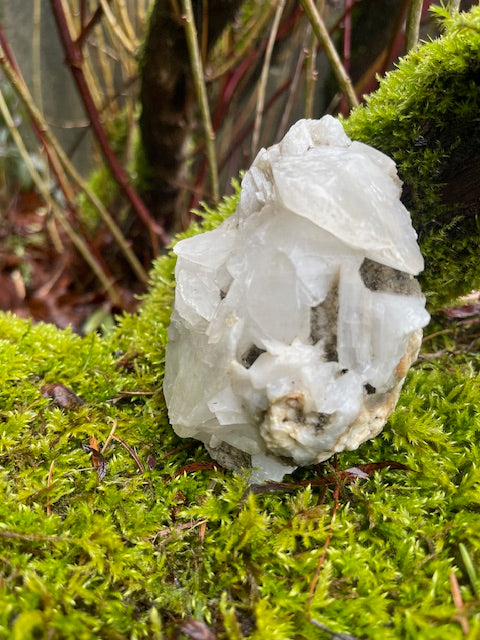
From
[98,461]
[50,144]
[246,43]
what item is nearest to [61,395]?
[98,461]

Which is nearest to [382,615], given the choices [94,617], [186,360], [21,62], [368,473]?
[368,473]

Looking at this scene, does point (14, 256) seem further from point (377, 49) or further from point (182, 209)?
point (377, 49)

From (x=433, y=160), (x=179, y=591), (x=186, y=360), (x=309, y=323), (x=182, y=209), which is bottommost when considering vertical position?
(x=182, y=209)

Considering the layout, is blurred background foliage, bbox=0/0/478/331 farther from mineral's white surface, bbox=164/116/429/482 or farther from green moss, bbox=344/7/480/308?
mineral's white surface, bbox=164/116/429/482

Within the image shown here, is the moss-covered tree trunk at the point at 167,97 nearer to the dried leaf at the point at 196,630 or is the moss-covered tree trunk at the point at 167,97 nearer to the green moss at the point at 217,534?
the green moss at the point at 217,534

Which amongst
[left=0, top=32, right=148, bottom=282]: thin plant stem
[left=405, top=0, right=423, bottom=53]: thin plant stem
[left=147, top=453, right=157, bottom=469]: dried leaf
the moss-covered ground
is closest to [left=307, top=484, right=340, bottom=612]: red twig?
the moss-covered ground
